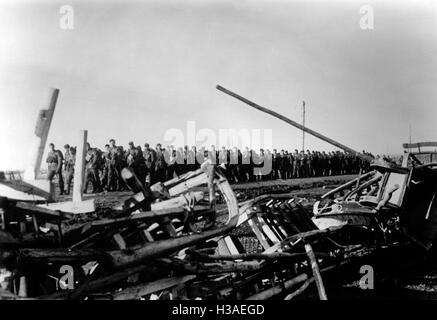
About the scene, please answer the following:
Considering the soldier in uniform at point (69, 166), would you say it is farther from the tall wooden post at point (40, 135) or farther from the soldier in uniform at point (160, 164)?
the tall wooden post at point (40, 135)

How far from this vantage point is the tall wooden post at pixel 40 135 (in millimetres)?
3062

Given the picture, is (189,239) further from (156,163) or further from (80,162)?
(156,163)

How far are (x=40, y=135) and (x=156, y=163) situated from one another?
14.4m

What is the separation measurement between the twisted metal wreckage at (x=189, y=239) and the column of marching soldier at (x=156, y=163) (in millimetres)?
6286

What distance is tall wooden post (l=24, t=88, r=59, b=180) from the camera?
3.06 meters

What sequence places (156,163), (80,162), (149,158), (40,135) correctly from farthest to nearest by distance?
(156,163) → (149,158) → (80,162) → (40,135)

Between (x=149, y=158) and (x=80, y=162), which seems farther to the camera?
(x=149, y=158)

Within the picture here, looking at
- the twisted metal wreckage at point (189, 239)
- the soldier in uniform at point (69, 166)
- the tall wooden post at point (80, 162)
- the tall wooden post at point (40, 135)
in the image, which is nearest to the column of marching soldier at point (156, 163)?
the soldier in uniform at point (69, 166)

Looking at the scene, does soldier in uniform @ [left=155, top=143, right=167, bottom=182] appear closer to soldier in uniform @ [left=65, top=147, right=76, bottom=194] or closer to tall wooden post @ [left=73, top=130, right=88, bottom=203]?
soldier in uniform @ [left=65, top=147, right=76, bottom=194]

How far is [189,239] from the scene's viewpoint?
3.31 metres

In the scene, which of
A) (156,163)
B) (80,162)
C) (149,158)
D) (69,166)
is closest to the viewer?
(80,162)

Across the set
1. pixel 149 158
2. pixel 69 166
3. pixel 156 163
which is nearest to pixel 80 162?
pixel 69 166
